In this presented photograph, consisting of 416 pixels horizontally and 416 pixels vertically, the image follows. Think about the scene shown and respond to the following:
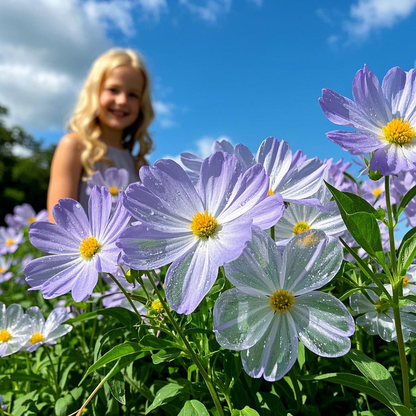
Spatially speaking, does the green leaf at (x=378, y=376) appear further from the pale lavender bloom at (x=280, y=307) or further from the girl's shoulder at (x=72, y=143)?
the girl's shoulder at (x=72, y=143)

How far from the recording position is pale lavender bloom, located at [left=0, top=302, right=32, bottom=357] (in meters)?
0.93

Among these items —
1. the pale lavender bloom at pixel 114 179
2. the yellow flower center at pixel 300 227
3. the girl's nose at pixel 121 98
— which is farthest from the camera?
the girl's nose at pixel 121 98

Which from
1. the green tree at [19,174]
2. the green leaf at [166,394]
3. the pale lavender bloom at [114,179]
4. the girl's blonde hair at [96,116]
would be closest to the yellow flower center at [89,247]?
the green leaf at [166,394]

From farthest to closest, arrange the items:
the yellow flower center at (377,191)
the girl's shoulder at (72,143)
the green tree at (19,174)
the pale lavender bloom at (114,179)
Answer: the green tree at (19,174) → the girl's shoulder at (72,143) → the pale lavender bloom at (114,179) → the yellow flower center at (377,191)

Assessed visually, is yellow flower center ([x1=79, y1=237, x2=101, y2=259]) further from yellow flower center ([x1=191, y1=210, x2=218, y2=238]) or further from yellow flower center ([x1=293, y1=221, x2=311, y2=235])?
yellow flower center ([x1=293, y1=221, x2=311, y2=235])

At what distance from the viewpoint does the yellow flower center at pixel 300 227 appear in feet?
2.32

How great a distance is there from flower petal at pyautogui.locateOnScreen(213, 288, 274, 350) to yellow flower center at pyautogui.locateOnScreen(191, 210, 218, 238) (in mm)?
71

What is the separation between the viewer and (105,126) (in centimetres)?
309

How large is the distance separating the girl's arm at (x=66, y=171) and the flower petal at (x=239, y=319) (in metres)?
2.15

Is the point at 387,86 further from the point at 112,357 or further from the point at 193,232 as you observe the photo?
the point at 112,357

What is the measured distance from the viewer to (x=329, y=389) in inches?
34.2

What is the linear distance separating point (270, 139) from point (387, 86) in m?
0.17

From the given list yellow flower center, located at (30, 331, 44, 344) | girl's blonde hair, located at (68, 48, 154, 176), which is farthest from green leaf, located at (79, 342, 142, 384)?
girl's blonde hair, located at (68, 48, 154, 176)

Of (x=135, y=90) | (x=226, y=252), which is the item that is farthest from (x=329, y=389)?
(x=135, y=90)
